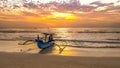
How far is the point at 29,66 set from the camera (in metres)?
12.9

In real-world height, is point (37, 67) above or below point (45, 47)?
above

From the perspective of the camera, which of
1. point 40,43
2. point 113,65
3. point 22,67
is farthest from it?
point 40,43

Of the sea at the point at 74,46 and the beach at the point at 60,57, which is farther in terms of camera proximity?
the sea at the point at 74,46

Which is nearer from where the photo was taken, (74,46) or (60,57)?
(60,57)

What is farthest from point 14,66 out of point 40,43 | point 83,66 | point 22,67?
point 40,43

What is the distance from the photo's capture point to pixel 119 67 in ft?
42.3

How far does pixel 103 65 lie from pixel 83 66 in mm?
1423

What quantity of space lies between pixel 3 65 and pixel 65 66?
391cm

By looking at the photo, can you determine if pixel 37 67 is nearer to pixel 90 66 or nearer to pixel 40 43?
pixel 90 66

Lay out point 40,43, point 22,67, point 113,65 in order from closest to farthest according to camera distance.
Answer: point 22,67, point 113,65, point 40,43

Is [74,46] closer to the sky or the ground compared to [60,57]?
closer to the ground

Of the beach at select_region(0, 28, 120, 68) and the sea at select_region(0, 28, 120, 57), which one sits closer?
the beach at select_region(0, 28, 120, 68)

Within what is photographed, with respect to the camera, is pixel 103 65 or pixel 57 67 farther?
pixel 103 65

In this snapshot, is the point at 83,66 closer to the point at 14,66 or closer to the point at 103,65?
the point at 103,65
